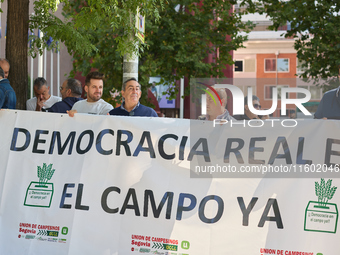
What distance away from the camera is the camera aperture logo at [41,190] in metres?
5.54

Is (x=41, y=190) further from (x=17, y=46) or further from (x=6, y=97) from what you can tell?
(x=17, y=46)

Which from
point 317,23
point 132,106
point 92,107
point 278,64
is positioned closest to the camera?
point 132,106

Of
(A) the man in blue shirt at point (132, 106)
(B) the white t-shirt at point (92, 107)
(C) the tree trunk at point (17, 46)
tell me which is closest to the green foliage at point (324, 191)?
(A) the man in blue shirt at point (132, 106)

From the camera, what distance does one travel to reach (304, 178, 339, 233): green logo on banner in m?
4.86

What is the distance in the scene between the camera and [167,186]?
5.32 metres

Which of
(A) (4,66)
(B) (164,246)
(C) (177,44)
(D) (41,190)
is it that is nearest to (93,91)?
(A) (4,66)

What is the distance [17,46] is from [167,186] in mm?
3578

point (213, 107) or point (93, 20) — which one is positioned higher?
point (93, 20)

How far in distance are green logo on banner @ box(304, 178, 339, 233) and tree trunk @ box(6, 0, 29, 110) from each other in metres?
4.47

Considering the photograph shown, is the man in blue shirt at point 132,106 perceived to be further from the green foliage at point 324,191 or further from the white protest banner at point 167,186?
the green foliage at point 324,191

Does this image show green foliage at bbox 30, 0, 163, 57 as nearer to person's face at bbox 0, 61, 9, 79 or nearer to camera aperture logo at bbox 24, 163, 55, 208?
person's face at bbox 0, 61, 9, 79

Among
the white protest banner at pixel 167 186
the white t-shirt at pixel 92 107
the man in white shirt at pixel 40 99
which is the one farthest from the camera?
the man in white shirt at pixel 40 99

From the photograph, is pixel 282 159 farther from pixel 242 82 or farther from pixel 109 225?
pixel 242 82

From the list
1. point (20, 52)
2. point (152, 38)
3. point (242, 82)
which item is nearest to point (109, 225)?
point (20, 52)
